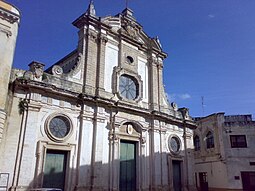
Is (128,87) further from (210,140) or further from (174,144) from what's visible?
(210,140)

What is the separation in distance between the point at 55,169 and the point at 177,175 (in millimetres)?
8695

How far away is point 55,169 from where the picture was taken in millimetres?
11242

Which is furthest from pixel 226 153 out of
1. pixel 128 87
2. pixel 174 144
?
pixel 128 87

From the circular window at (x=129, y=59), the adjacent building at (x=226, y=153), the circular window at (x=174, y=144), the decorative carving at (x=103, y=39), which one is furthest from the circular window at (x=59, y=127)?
the adjacent building at (x=226, y=153)

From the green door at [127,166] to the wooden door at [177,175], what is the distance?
11.2ft

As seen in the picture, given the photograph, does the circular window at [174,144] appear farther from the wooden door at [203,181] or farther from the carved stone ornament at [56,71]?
the carved stone ornament at [56,71]

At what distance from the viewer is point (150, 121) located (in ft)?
52.0

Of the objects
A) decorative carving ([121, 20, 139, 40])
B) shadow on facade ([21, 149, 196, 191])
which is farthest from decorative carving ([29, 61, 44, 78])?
decorative carving ([121, 20, 139, 40])

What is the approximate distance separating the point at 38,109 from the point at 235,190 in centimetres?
1745

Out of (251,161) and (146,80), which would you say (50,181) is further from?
(251,161)

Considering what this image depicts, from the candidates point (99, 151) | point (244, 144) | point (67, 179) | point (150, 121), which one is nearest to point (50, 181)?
point (67, 179)

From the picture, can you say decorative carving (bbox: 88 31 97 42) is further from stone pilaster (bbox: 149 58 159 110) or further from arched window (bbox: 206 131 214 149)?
arched window (bbox: 206 131 214 149)

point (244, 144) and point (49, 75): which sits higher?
point (49, 75)

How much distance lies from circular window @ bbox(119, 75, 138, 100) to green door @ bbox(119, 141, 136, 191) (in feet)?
9.68
